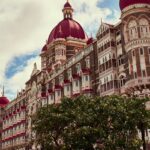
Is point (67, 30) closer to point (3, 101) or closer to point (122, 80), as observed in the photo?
point (122, 80)

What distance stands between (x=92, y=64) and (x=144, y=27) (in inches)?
509

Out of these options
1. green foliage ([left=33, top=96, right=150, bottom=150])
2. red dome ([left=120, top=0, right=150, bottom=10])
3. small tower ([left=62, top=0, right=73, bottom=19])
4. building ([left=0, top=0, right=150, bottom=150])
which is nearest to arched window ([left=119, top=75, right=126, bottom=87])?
building ([left=0, top=0, right=150, bottom=150])

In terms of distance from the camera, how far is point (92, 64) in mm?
54406

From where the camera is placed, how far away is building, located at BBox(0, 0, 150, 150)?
143ft

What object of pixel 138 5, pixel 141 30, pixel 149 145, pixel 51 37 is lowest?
pixel 149 145

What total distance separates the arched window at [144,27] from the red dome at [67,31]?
31.4 meters

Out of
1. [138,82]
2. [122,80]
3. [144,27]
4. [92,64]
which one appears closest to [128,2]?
[144,27]

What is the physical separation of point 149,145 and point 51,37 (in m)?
43.8

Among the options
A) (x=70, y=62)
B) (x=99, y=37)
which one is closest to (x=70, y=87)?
(x=70, y=62)

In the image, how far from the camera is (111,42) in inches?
1939

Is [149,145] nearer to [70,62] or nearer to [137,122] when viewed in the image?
[137,122]

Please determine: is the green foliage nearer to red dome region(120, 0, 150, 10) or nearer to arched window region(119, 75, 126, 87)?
arched window region(119, 75, 126, 87)

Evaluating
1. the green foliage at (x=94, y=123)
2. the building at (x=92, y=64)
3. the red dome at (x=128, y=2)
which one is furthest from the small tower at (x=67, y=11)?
the green foliage at (x=94, y=123)

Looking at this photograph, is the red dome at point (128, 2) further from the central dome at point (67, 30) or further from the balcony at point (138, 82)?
the central dome at point (67, 30)
